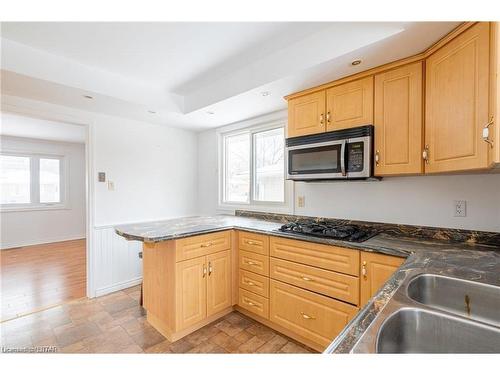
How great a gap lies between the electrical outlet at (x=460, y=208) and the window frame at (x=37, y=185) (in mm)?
7037

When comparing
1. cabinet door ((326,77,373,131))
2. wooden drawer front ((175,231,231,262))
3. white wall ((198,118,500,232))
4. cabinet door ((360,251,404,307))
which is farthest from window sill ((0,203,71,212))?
cabinet door ((360,251,404,307))

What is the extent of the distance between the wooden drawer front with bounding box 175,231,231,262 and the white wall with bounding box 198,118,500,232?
0.88 metres

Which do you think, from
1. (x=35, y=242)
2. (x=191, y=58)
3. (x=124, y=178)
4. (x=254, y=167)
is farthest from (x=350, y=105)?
(x=35, y=242)

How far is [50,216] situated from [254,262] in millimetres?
5564

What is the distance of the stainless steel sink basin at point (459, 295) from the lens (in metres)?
0.96

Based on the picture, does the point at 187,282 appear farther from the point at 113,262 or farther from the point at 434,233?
the point at 434,233

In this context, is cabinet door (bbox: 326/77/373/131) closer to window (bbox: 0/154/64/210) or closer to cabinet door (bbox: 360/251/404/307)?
cabinet door (bbox: 360/251/404/307)

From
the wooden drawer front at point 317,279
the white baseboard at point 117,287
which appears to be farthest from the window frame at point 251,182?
the white baseboard at point 117,287

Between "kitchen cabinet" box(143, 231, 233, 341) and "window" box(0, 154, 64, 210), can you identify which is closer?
"kitchen cabinet" box(143, 231, 233, 341)

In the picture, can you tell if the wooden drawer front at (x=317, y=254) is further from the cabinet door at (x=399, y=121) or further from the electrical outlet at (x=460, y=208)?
the electrical outlet at (x=460, y=208)

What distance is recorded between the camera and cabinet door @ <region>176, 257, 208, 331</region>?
1.91 meters

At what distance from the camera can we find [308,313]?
183 centimetres
